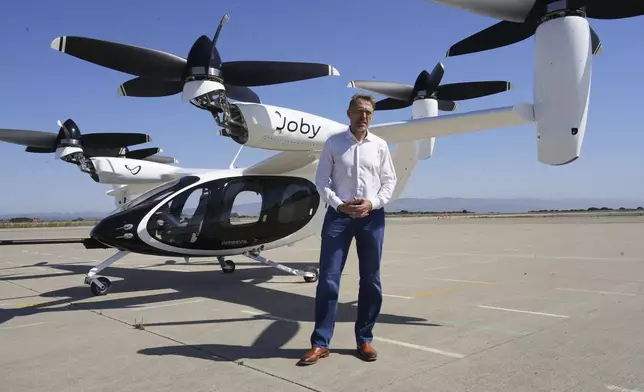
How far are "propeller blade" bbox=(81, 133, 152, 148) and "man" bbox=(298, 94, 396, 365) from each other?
31.7ft

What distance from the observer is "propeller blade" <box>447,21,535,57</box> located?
695 centimetres

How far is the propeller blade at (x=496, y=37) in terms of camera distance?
6.95 metres

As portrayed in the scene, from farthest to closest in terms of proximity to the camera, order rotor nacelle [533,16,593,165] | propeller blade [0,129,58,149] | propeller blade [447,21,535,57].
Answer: propeller blade [0,129,58,149] < propeller blade [447,21,535,57] < rotor nacelle [533,16,593,165]

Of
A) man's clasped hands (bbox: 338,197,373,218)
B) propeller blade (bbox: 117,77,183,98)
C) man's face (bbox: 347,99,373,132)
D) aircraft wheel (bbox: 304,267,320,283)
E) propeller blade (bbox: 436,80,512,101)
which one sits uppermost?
propeller blade (bbox: 436,80,512,101)

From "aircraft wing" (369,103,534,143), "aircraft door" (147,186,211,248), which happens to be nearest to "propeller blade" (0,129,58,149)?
"aircraft door" (147,186,211,248)

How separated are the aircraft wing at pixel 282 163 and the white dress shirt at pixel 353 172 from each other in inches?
155

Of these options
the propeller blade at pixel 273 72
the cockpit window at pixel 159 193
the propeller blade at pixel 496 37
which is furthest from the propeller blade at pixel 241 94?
the propeller blade at pixel 496 37

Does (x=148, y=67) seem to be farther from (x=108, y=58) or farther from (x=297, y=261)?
(x=297, y=261)

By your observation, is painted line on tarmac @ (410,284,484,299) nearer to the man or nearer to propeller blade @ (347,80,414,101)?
the man

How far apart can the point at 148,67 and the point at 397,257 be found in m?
8.80

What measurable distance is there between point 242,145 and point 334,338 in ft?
10.5

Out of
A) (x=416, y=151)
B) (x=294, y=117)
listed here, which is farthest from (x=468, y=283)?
(x=294, y=117)

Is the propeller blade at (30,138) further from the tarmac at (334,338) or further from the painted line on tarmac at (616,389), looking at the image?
the painted line on tarmac at (616,389)

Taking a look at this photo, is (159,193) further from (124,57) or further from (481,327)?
(481,327)
